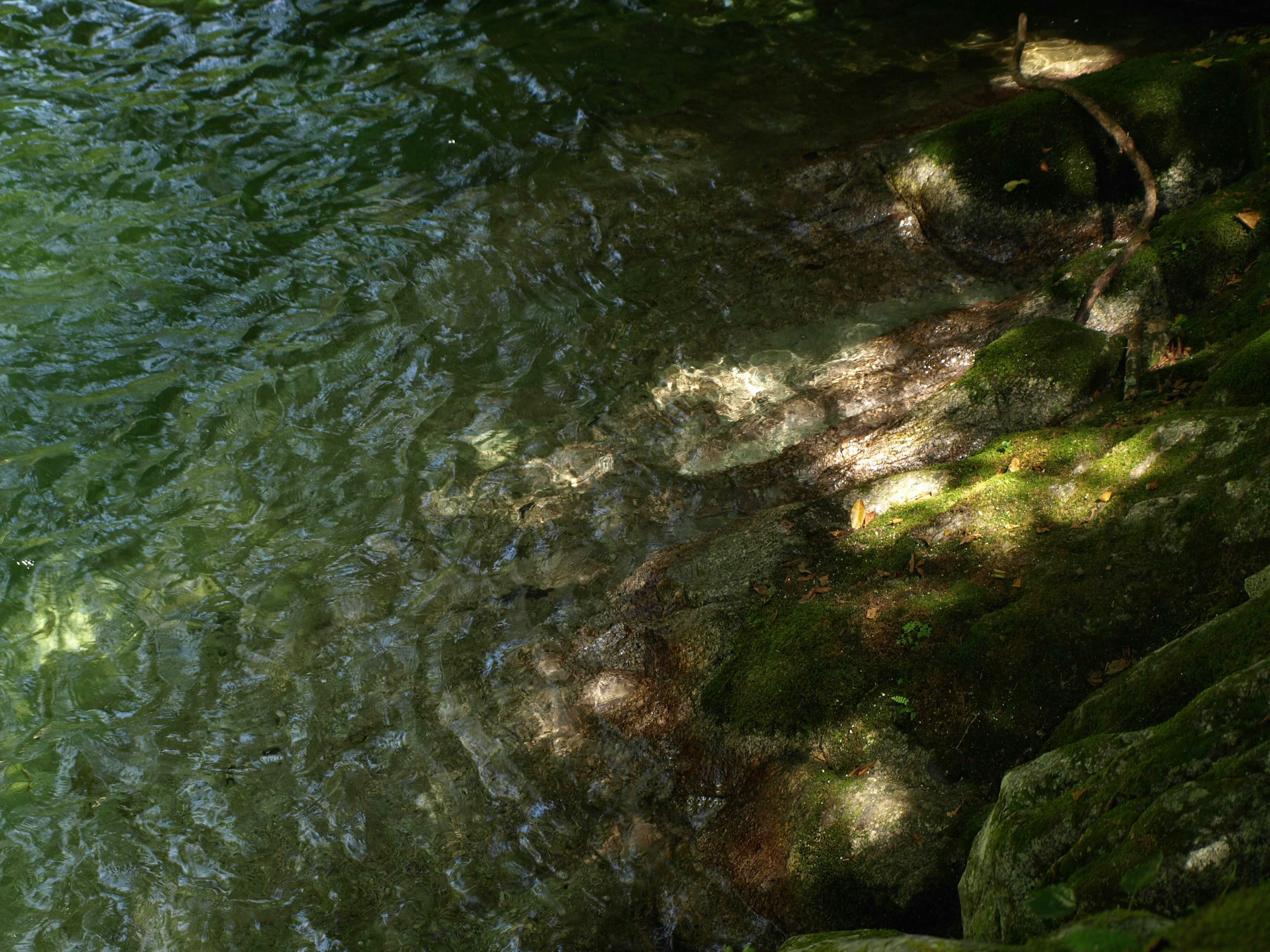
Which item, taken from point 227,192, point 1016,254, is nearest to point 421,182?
point 227,192

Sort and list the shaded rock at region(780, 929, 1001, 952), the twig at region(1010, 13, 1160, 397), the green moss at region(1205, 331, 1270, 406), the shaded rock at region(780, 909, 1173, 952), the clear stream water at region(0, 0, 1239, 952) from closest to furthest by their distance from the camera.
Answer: the shaded rock at region(780, 909, 1173, 952) → the shaded rock at region(780, 929, 1001, 952) → the green moss at region(1205, 331, 1270, 406) → the clear stream water at region(0, 0, 1239, 952) → the twig at region(1010, 13, 1160, 397)

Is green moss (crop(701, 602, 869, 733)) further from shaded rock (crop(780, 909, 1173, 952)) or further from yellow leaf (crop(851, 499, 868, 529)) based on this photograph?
shaded rock (crop(780, 909, 1173, 952))

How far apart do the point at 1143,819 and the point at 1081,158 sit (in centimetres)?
775

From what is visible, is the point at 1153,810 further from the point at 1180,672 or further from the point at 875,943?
the point at 1180,672

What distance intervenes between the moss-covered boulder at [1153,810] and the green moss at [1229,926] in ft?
0.52

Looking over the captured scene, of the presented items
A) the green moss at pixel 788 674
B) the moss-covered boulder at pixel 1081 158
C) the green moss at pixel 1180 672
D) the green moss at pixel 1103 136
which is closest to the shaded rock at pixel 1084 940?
the green moss at pixel 1180 672

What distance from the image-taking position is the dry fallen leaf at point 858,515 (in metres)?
5.40

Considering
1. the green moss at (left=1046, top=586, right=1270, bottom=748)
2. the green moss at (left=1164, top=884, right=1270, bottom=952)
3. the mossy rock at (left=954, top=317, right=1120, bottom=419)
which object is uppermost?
the green moss at (left=1164, top=884, right=1270, bottom=952)

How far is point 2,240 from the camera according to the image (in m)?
8.97

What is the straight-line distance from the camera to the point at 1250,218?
599 cm

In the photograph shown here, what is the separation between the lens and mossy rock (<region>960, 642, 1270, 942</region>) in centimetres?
189

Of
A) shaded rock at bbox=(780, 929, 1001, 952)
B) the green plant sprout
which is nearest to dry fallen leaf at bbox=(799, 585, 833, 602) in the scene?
the green plant sprout

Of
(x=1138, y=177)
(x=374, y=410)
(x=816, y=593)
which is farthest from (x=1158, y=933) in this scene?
(x=1138, y=177)

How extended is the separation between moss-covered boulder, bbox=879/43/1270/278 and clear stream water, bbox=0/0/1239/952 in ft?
2.73
